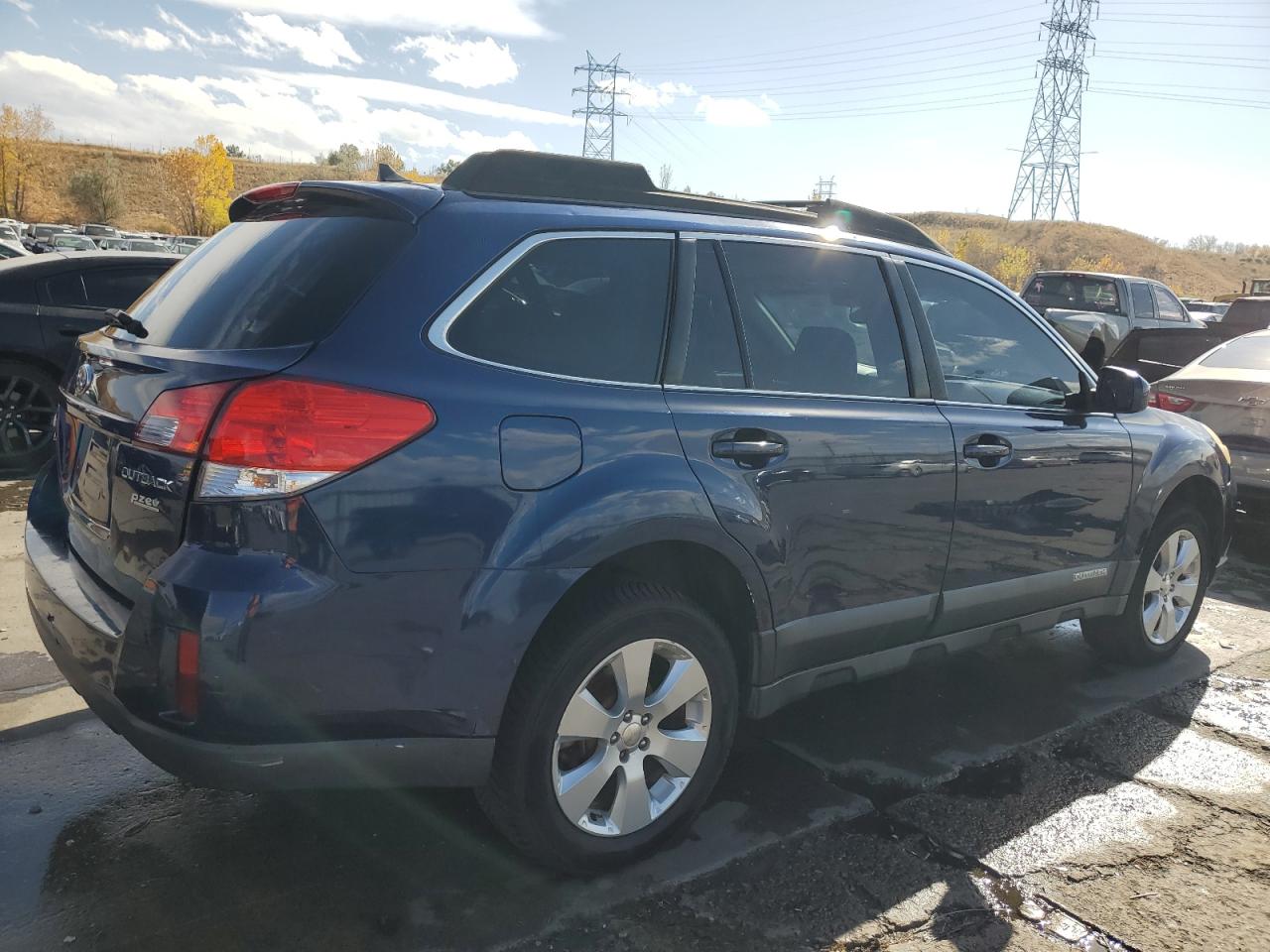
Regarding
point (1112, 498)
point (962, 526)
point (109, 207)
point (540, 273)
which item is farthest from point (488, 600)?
point (109, 207)

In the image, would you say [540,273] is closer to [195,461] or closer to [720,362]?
[720,362]

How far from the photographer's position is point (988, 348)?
3.79m

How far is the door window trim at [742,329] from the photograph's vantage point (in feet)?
9.31

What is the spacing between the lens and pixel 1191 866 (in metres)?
2.95

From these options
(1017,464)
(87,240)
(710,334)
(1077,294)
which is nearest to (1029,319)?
(1017,464)

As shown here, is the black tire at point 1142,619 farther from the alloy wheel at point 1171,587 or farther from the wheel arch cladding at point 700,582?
the wheel arch cladding at point 700,582

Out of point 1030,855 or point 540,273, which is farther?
point 1030,855

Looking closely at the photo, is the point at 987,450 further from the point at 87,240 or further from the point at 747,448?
the point at 87,240

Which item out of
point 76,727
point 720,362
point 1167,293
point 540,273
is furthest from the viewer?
point 1167,293

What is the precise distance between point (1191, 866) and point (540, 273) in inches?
103

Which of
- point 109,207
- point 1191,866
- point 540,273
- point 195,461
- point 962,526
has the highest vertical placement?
point 109,207

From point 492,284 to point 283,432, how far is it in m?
0.64

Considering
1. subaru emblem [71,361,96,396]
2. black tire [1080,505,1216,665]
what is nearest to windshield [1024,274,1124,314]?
black tire [1080,505,1216,665]

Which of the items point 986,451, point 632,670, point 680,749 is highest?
point 986,451
